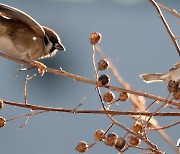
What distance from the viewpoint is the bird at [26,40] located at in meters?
2.71

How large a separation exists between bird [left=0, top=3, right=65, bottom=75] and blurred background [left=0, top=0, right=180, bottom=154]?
6.29 ft

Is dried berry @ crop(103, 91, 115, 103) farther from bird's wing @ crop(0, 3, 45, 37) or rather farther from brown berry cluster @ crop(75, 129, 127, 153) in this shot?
bird's wing @ crop(0, 3, 45, 37)

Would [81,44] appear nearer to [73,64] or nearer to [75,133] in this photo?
[73,64]

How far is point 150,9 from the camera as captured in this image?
5.93 metres

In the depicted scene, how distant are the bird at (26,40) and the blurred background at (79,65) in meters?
1.92

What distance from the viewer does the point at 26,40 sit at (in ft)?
9.13

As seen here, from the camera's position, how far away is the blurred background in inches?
205

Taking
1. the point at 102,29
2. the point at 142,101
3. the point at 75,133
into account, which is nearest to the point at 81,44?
the point at 102,29

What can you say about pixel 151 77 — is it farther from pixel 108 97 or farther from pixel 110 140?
pixel 110 140

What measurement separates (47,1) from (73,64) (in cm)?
110

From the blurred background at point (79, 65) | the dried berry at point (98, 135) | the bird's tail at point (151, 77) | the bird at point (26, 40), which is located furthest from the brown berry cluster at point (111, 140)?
the blurred background at point (79, 65)

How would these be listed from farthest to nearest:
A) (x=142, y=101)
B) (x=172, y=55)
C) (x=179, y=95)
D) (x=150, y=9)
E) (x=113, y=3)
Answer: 1. (x=113, y=3)
2. (x=150, y=9)
3. (x=172, y=55)
4. (x=142, y=101)
5. (x=179, y=95)

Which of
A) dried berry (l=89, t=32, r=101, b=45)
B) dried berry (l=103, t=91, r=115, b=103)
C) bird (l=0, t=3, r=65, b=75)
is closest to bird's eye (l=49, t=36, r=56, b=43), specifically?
bird (l=0, t=3, r=65, b=75)

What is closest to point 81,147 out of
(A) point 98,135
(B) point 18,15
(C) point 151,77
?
(A) point 98,135
